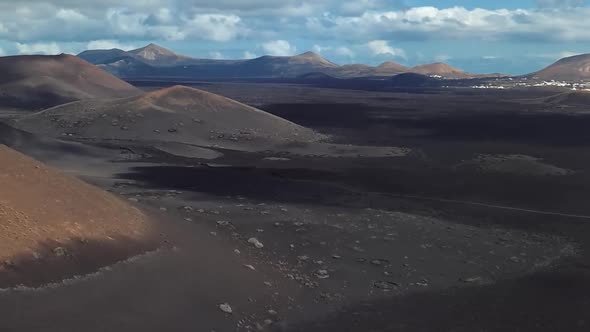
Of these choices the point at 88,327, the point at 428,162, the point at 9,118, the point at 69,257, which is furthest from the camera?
the point at 9,118

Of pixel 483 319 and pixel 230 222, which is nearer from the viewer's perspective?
pixel 483 319

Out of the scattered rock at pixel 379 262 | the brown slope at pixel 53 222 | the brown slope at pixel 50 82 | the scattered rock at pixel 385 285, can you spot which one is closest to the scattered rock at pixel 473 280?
the scattered rock at pixel 385 285

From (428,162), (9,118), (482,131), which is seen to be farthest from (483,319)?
(9,118)

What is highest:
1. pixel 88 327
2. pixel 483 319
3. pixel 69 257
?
pixel 69 257

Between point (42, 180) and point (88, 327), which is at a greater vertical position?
point (42, 180)

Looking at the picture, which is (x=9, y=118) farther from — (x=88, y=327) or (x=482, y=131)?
(x=88, y=327)

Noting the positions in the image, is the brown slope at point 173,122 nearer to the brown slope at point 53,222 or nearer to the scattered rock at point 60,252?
the brown slope at point 53,222

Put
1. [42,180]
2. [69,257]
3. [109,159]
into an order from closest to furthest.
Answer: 1. [69,257]
2. [42,180]
3. [109,159]
